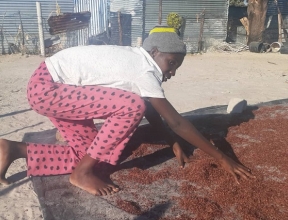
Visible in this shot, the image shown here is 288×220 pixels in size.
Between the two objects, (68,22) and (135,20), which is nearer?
(68,22)

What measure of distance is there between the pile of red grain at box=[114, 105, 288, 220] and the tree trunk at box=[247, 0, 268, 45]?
10.9m

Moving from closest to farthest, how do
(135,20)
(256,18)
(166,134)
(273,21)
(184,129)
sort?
1. (184,129)
2. (166,134)
3. (135,20)
4. (256,18)
5. (273,21)

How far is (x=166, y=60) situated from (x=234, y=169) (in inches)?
34.3

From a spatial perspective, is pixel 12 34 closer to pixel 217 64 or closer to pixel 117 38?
pixel 117 38

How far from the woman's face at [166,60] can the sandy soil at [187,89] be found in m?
1.30

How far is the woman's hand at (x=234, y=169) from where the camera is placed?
241cm

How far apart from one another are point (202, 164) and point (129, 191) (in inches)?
24.6

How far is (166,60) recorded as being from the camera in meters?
2.37

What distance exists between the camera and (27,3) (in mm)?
11422

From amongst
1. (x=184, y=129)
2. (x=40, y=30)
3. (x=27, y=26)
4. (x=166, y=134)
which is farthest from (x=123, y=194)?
(x=27, y=26)

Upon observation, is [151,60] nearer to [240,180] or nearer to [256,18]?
[240,180]

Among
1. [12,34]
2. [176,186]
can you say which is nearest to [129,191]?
[176,186]

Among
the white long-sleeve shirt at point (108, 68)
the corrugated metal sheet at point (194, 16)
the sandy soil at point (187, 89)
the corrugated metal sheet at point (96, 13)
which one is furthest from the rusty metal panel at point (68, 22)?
the white long-sleeve shirt at point (108, 68)

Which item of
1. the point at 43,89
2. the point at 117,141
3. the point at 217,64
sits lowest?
the point at 217,64
